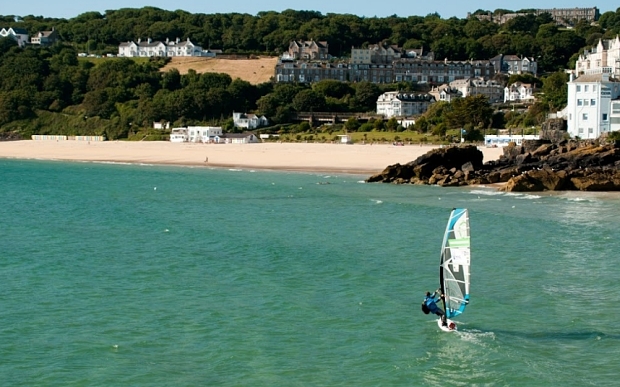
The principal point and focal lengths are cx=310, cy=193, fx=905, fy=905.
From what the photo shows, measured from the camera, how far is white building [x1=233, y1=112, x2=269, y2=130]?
10581cm

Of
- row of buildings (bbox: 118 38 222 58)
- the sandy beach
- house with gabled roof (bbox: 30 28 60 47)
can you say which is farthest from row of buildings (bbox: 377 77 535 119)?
house with gabled roof (bbox: 30 28 60 47)

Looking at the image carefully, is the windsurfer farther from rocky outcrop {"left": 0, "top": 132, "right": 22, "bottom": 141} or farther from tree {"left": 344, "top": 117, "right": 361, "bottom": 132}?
rocky outcrop {"left": 0, "top": 132, "right": 22, "bottom": 141}

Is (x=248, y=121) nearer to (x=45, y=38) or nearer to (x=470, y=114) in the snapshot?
(x=470, y=114)

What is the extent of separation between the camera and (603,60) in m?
101

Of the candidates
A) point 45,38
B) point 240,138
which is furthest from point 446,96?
point 45,38

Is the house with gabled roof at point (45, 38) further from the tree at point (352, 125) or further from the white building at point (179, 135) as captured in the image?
the tree at point (352, 125)

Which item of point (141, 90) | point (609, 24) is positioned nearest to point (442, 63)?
point (141, 90)

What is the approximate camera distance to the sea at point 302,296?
647 inches

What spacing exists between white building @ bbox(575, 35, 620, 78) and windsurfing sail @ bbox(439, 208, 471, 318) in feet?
255

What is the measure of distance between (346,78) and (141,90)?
113 feet

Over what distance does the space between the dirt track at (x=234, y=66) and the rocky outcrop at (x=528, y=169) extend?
83331mm

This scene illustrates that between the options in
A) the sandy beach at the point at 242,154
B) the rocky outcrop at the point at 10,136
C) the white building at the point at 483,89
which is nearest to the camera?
the sandy beach at the point at 242,154

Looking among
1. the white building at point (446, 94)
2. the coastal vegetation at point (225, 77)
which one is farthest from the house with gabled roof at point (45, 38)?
the white building at point (446, 94)

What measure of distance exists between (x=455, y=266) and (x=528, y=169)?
106ft
